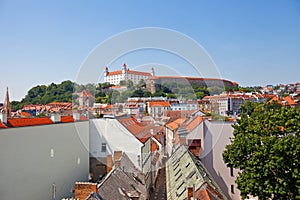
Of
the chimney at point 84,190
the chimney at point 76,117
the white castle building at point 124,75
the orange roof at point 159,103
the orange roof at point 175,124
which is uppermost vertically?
the white castle building at point 124,75

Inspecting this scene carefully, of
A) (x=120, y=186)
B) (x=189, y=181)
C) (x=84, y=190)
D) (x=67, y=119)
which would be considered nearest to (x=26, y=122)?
(x=67, y=119)

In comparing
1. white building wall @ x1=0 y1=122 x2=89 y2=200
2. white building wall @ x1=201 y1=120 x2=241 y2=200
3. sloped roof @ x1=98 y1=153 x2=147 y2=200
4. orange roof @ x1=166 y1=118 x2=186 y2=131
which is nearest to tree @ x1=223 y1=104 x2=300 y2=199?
white building wall @ x1=201 y1=120 x2=241 y2=200

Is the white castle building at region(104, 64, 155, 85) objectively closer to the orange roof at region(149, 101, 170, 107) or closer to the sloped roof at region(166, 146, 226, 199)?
the orange roof at region(149, 101, 170, 107)

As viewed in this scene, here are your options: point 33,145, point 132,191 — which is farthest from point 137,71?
point 33,145

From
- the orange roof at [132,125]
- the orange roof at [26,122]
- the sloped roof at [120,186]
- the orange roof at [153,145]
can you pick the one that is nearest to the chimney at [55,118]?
the orange roof at [26,122]

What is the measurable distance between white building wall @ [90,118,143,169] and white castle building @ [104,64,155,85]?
18.3 feet

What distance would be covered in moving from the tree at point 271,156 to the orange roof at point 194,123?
3525 millimetres

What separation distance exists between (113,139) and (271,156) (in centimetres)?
1088

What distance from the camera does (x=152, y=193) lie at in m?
16.5

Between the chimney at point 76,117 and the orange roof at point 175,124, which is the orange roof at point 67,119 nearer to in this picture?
the chimney at point 76,117

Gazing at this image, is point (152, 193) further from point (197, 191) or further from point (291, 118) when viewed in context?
point (291, 118)

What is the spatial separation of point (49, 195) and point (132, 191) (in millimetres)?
6435

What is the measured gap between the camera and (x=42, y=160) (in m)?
14.0

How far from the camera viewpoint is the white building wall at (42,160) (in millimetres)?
11711
